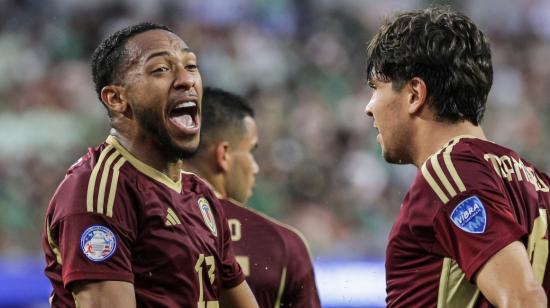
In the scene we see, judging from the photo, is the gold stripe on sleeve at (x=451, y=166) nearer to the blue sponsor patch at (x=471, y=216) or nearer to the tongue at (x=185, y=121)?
the blue sponsor patch at (x=471, y=216)

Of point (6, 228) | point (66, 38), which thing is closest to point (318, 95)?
point (66, 38)

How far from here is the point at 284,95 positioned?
11.0 metres

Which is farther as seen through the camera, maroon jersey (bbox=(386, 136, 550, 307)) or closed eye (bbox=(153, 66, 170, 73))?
closed eye (bbox=(153, 66, 170, 73))

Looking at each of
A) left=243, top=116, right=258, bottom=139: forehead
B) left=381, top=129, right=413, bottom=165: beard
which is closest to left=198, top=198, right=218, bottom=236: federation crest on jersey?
left=381, top=129, right=413, bottom=165: beard

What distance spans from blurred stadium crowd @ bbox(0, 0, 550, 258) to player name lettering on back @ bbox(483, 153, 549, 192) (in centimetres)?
577

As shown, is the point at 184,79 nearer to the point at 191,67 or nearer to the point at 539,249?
the point at 191,67

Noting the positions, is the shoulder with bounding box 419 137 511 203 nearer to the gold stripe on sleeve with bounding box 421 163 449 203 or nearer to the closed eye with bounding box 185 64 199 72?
the gold stripe on sleeve with bounding box 421 163 449 203

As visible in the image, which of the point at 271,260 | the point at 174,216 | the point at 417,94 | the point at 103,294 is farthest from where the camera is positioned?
the point at 271,260

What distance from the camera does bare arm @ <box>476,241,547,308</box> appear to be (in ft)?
9.10

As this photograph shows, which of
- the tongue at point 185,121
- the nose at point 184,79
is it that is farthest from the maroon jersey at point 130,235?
the nose at point 184,79

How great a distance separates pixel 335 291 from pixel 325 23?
4.49 m

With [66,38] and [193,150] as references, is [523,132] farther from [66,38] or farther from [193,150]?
[193,150]

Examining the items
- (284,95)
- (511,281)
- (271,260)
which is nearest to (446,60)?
(511,281)

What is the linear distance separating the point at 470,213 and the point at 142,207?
109cm
